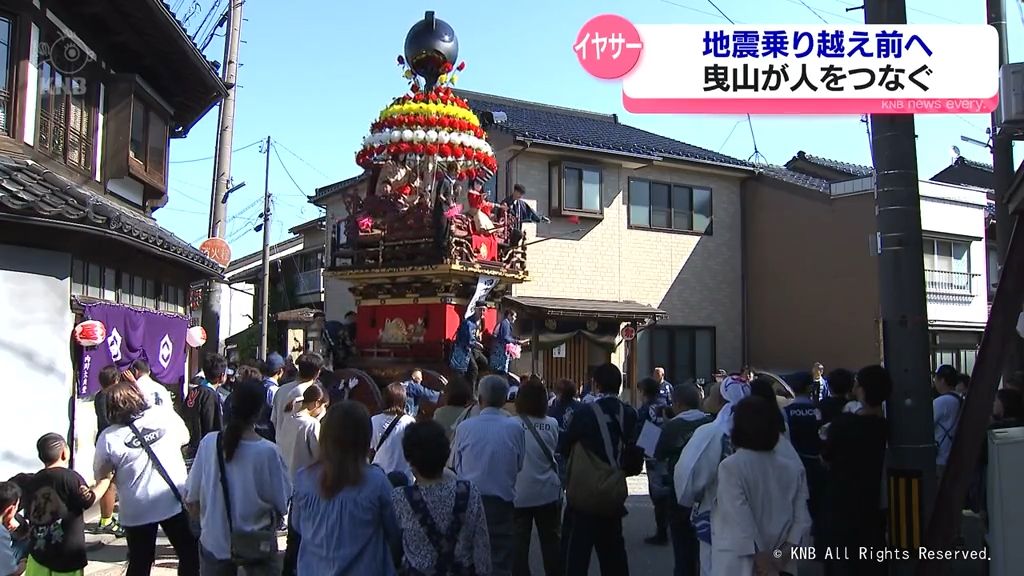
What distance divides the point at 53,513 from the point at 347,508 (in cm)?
237

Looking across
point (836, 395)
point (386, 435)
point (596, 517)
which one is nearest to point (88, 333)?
point (386, 435)

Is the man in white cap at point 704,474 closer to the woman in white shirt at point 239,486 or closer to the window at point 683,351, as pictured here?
the woman in white shirt at point 239,486

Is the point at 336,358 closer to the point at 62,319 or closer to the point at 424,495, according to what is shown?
the point at 62,319

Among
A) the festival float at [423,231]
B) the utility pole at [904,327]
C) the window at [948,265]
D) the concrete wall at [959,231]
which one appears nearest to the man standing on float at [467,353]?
the festival float at [423,231]

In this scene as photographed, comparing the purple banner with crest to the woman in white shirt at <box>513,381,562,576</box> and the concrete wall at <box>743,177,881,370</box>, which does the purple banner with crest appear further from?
the concrete wall at <box>743,177,881,370</box>

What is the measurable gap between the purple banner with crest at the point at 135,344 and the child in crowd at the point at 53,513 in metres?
3.53

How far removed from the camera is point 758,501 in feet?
13.7

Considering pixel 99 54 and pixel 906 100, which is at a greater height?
pixel 99 54

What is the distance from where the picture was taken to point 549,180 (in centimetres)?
2023

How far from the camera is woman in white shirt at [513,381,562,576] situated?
5.99 meters

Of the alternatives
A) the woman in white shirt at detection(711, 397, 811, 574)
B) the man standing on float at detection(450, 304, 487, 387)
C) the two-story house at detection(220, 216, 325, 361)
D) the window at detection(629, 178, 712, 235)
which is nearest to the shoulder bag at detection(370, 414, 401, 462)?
Answer: the woman in white shirt at detection(711, 397, 811, 574)

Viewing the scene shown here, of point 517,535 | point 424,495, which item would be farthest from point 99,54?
point 424,495

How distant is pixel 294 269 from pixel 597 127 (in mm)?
15208

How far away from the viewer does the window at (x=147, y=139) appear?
13328 mm
